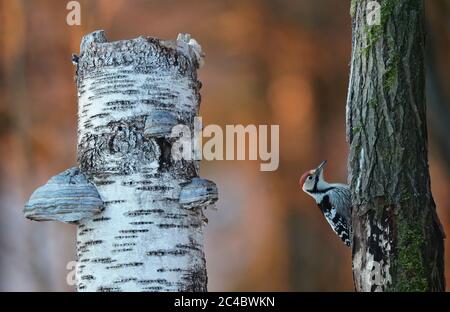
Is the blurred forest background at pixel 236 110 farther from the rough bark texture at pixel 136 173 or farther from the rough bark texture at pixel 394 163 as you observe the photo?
the rough bark texture at pixel 394 163

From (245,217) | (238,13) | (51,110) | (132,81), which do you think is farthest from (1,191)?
(132,81)

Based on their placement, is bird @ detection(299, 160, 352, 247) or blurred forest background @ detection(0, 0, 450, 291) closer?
bird @ detection(299, 160, 352, 247)

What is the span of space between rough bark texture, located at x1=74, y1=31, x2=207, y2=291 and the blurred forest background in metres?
3.74

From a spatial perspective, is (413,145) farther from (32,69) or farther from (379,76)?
(32,69)

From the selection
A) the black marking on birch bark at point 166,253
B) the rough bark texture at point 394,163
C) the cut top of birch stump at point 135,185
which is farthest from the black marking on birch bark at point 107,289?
the rough bark texture at point 394,163

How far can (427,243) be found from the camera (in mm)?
2234

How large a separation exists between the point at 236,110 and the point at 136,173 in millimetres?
4321

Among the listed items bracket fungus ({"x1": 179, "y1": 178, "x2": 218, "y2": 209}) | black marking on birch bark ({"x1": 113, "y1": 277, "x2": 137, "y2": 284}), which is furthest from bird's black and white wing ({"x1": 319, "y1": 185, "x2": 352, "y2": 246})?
black marking on birch bark ({"x1": 113, "y1": 277, "x2": 137, "y2": 284})

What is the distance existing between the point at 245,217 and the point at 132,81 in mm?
4261

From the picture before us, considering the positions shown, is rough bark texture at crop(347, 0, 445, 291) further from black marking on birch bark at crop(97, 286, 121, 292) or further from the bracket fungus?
black marking on birch bark at crop(97, 286, 121, 292)

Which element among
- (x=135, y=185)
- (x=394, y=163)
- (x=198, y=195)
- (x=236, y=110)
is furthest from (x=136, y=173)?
(x=236, y=110)

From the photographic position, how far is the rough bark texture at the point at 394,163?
2.23 m

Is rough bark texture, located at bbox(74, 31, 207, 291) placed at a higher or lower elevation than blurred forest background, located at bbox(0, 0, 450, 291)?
lower

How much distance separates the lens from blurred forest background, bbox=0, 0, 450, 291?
6.18 meters
